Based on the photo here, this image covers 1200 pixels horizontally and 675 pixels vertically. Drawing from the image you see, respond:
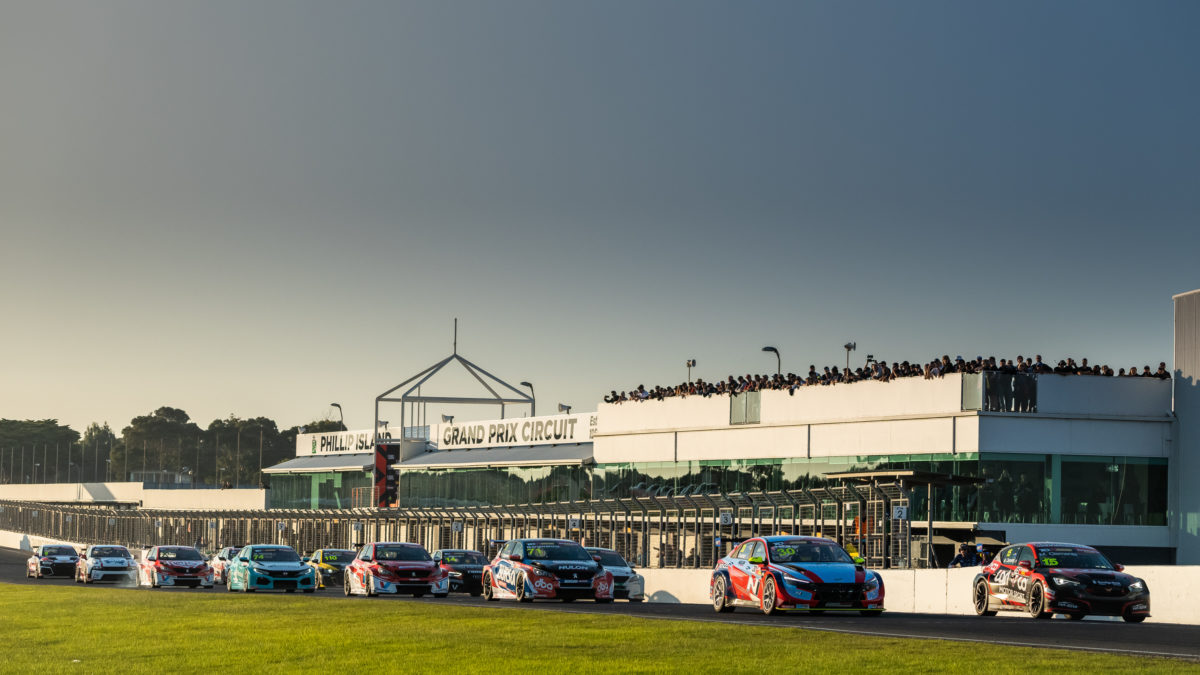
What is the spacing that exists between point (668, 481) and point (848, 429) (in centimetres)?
1142

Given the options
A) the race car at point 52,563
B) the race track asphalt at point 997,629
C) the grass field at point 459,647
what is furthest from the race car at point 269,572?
the race car at point 52,563

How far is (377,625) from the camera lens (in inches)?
990

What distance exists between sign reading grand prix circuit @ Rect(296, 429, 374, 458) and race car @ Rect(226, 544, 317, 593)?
5162cm

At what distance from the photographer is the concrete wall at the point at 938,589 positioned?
97.4ft

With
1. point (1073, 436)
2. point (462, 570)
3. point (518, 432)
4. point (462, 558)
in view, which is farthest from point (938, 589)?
point (518, 432)

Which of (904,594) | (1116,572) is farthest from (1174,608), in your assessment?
(904,594)

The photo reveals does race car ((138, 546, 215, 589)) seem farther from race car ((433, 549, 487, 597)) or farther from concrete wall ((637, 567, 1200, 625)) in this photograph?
concrete wall ((637, 567, 1200, 625))

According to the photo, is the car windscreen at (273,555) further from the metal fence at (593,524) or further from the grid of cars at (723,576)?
the metal fence at (593,524)

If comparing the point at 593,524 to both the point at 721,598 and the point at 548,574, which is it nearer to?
the point at 548,574

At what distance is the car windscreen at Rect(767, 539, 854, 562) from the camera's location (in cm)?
2805

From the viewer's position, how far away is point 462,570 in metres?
42.4

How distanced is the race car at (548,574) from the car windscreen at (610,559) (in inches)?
163

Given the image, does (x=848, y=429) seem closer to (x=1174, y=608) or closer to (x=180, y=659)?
(x=1174, y=608)

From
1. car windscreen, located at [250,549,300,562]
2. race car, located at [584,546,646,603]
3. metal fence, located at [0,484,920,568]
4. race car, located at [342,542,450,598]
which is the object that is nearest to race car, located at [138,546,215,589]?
car windscreen, located at [250,549,300,562]
